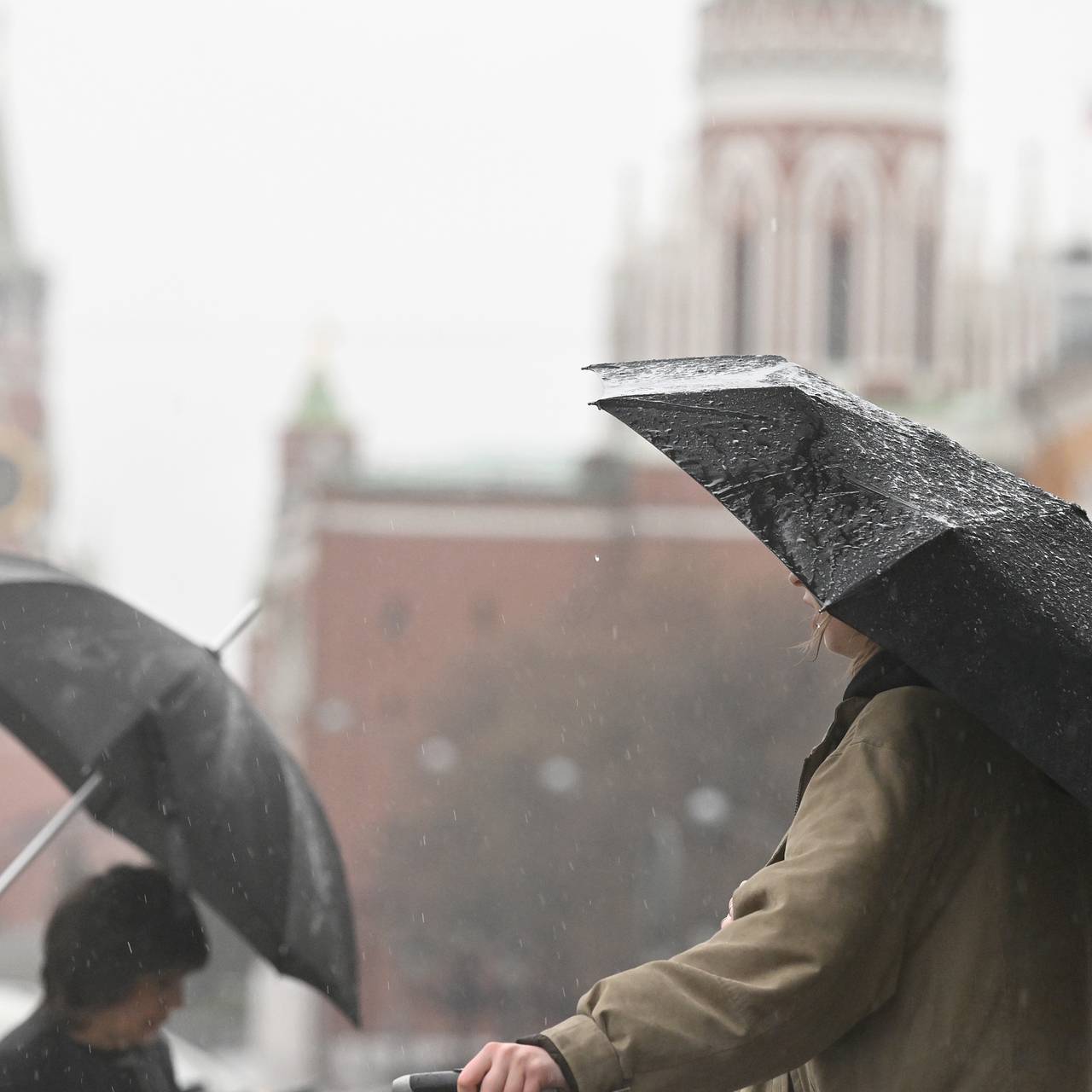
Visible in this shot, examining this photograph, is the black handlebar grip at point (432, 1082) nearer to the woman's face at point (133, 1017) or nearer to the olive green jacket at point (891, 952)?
the olive green jacket at point (891, 952)

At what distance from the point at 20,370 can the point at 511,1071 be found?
270 feet

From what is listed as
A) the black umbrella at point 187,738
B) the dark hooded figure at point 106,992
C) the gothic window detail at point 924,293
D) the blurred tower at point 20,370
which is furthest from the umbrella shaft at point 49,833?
the blurred tower at point 20,370

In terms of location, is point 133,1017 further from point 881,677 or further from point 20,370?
point 20,370

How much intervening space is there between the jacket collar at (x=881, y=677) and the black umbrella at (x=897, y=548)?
0.10 metres

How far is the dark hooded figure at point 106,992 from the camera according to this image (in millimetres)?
3832

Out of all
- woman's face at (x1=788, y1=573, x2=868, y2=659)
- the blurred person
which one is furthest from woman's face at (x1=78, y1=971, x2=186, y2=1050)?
woman's face at (x1=788, y1=573, x2=868, y2=659)

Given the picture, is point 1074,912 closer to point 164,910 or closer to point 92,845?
point 164,910

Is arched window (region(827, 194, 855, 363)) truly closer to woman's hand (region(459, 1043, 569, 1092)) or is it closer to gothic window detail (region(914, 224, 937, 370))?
gothic window detail (region(914, 224, 937, 370))

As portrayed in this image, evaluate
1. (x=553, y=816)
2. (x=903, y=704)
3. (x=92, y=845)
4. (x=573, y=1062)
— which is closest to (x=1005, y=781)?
(x=903, y=704)

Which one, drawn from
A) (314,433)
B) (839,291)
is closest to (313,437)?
(314,433)

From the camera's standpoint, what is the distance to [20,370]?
82.8 meters

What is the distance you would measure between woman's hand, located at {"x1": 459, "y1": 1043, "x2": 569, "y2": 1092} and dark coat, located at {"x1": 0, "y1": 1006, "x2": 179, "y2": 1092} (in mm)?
1637

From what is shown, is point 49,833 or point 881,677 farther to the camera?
point 49,833

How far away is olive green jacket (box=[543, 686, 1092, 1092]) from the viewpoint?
2396 millimetres
